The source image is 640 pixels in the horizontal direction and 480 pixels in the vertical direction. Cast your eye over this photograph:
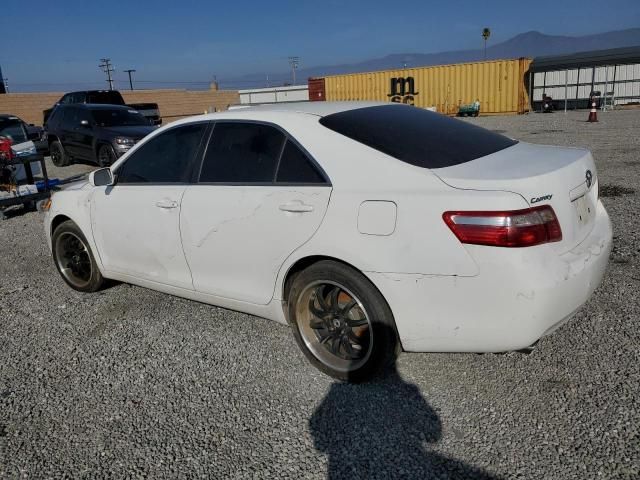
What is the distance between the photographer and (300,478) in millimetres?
2465

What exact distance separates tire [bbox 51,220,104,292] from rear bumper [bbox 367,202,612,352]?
2947mm

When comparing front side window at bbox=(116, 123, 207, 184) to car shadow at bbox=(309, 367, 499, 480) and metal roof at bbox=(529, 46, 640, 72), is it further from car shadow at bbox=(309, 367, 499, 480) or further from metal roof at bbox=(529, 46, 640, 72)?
metal roof at bbox=(529, 46, 640, 72)

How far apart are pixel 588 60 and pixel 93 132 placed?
28.6 meters

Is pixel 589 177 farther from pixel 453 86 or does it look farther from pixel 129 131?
pixel 453 86

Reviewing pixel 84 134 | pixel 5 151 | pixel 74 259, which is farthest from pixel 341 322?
pixel 84 134

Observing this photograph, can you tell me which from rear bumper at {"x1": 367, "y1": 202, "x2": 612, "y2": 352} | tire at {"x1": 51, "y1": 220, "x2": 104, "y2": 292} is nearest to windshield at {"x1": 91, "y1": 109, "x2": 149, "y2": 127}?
tire at {"x1": 51, "y1": 220, "x2": 104, "y2": 292}

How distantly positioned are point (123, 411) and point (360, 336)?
142cm

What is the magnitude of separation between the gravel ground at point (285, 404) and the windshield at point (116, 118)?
915 cm

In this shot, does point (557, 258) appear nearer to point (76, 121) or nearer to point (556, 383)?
point (556, 383)

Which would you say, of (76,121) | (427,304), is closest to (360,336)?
(427,304)

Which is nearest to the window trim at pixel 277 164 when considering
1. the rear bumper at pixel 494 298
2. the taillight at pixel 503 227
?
the rear bumper at pixel 494 298

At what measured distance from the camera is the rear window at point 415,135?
3037 mm

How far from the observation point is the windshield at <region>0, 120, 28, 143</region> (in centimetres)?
1237

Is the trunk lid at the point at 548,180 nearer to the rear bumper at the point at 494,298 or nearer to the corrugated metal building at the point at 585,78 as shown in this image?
the rear bumper at the point at 494,298
